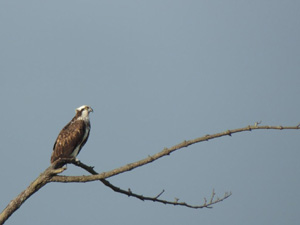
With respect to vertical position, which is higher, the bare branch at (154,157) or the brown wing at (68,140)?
the brown wing at (68,140)

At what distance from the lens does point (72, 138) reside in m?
12.8

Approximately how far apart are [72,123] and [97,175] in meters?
5.80

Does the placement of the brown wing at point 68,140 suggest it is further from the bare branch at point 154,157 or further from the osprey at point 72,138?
the bare branch at point 154,157

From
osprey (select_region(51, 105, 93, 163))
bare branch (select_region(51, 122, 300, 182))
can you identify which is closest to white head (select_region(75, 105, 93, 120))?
osprey (select_region(51, 105, 93, 163))

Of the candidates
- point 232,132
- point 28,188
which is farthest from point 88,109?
point 232,132

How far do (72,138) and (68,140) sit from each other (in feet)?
0.43

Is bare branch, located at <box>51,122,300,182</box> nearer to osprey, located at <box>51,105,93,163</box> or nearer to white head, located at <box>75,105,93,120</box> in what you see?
osprey, located at <box>51,105,93,163</box>

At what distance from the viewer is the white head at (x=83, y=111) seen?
1380cm

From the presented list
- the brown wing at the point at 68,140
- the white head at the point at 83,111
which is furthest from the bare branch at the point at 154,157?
the white head at the point at 83,111

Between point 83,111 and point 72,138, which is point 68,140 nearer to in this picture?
point 72,138

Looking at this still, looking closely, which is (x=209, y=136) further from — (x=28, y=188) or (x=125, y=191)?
(x=28, y=188)

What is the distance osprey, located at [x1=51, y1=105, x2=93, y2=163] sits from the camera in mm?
12656

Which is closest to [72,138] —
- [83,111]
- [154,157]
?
[83,111]

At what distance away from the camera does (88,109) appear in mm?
14125
